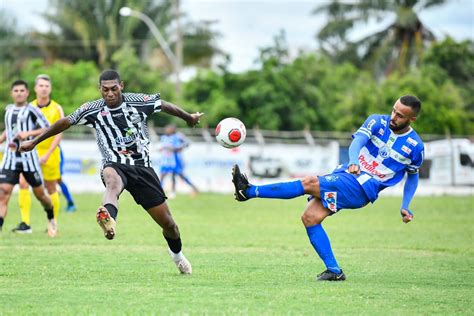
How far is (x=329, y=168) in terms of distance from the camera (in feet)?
116

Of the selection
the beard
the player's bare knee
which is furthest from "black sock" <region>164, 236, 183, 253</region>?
the beard

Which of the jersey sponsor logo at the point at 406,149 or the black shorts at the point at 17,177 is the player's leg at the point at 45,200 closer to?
the black shorts at the point at 17,177

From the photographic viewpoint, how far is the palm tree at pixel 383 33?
55.7 m

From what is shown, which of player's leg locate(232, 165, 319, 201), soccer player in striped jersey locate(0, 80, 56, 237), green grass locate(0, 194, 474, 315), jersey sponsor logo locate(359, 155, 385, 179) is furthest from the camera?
soccer player in striped jersey locate(0, 80, 56, 237)

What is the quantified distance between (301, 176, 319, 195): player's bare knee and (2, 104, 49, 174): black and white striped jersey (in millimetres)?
5907

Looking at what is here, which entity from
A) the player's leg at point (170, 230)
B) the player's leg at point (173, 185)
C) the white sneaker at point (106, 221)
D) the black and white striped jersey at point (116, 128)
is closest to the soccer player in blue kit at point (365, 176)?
the player's leg at point (170, 230)

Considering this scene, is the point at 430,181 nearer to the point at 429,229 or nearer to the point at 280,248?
the point at 429,229

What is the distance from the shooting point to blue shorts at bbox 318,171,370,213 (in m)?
9.43

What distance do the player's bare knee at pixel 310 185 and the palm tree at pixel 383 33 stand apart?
46.6 meters

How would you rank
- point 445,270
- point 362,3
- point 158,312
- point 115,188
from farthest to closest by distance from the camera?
point 362,3, point 445,270, point 115,188, point 158,312

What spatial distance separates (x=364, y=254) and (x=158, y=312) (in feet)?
19.8

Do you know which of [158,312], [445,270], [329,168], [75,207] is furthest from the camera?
[329,168]

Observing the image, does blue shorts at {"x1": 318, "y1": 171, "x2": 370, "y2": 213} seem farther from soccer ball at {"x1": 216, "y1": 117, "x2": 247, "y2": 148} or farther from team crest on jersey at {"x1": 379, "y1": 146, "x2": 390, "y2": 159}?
soccer ball at {"x1": 216, "y1": 117, "x2": 247, "y2": 148}

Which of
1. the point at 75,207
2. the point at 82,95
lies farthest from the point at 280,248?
the point at 82,95
